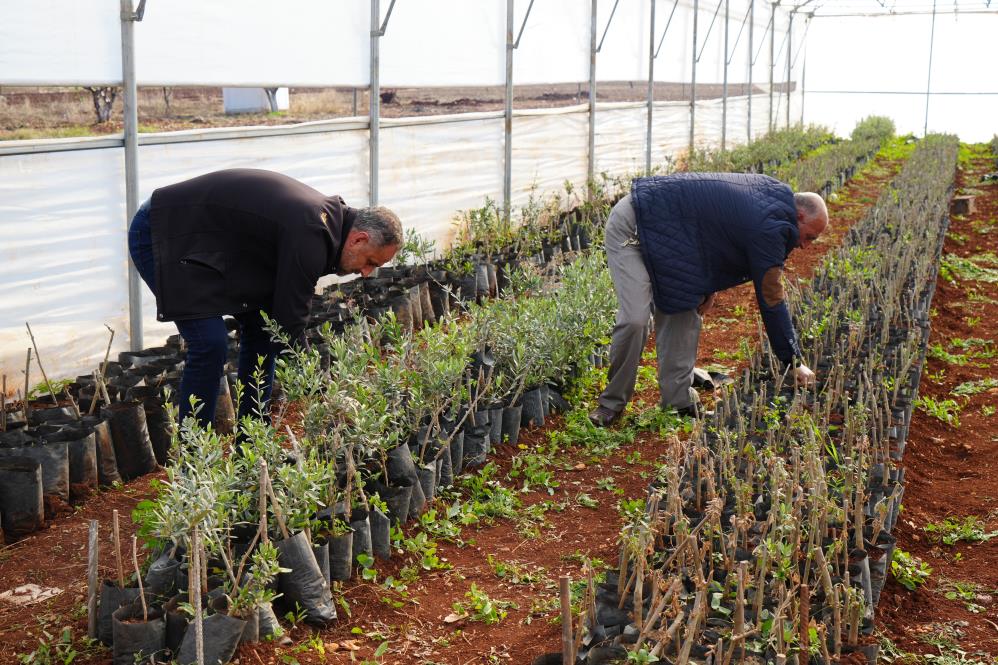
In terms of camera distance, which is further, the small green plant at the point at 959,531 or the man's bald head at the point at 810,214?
the man's bald head at the point at 810,214

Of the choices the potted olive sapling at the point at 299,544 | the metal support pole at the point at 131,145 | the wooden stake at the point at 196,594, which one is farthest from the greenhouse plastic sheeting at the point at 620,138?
the wooden stake at the point at 196,594

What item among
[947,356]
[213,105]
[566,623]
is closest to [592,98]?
[947,356]

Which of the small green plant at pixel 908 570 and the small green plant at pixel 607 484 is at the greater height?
the small green plant at pixel 607 484

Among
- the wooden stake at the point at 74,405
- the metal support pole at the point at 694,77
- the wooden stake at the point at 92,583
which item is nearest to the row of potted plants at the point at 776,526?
the wooden stake at the point at 92,583

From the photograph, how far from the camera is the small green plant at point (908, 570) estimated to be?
3150 millimetres

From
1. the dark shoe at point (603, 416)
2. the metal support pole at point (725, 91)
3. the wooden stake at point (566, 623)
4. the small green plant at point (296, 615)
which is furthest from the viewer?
the metal support pole at point (725, 91)

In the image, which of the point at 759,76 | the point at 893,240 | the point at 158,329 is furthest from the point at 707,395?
the point at 759,76

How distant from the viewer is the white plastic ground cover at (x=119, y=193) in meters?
4.34

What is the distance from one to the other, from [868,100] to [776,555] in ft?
81.3

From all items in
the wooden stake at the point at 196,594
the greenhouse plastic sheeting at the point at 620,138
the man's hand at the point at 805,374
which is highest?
the greenhouse plastic sheeting at the point at 620,138

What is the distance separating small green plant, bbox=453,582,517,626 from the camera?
2914 millimetres

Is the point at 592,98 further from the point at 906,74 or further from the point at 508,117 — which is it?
the point at 906,74

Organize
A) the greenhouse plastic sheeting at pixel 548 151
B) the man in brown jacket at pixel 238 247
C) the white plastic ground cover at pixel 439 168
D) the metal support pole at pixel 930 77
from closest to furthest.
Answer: the man in brown jacket at pixel 238 247
the white plastic ground cover at pixel 439 168
the greenhouse plastic sheeting at pixel 548 151
the metal support pole at pixel 930 77

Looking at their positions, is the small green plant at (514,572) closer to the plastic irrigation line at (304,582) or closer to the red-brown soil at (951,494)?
the plastic irrigation line at (304,582)
